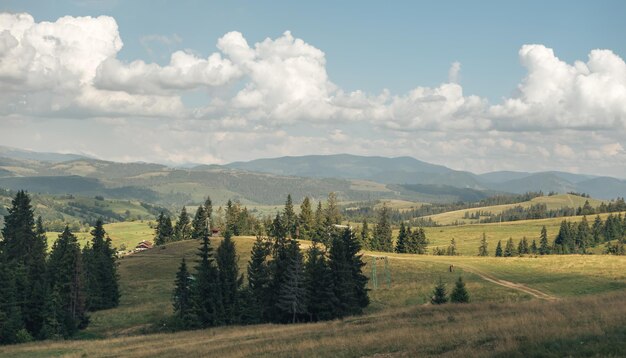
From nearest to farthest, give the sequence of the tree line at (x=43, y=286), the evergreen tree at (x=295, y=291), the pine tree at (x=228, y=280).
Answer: the evergreen tree at (x=295, y=291) < the tree line at (x=43, y=286) < the pine tree at (x=228, y=280)

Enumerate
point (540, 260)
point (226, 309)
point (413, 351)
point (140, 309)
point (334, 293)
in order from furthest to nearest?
point (540, 260), point (140, 309), point (226, 309), point (334, 293), point (413, 351)

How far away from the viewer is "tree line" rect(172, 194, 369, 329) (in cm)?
5391

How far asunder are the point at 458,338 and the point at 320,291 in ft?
105

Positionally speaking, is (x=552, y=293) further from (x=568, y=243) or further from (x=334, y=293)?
(x=568, y=243)

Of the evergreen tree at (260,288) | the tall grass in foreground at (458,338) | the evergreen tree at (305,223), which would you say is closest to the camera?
the tall grass in foreground at (458,338)

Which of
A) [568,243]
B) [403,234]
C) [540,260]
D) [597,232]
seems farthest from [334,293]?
[597,232]

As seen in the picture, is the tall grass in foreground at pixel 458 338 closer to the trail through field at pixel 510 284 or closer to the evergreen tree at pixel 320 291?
the evergreen tree at pixel 320 291

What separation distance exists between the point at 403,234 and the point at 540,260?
58158mm

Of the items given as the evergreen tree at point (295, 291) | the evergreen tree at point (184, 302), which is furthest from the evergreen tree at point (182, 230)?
the evergreen tree at point (295, 291)

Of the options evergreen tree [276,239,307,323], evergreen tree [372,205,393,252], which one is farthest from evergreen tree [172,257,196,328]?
evergreen tree [372,205,393,252]

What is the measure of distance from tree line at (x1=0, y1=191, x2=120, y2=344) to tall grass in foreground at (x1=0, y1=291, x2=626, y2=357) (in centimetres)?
1868

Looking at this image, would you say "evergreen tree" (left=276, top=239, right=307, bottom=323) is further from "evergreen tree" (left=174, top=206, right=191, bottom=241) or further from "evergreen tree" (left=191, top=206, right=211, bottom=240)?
"evergreen tree" (left=174, top=206, right=191, bottom=241)

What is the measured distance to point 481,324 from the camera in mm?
26438

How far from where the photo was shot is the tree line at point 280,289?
53.9m
